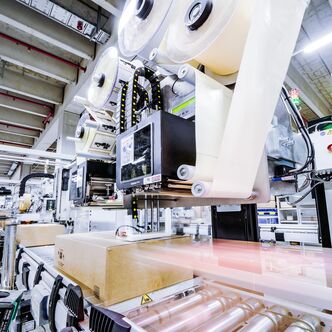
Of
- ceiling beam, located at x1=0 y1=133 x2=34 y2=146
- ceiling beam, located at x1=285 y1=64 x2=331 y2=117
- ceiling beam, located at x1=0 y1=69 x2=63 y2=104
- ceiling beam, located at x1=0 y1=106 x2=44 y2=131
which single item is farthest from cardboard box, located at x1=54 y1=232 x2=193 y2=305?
ceiling beam, located at x1=0 y1=133 x2=34 y2=146

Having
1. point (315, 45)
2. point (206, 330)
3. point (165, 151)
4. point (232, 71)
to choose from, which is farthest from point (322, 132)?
point (315, 45)

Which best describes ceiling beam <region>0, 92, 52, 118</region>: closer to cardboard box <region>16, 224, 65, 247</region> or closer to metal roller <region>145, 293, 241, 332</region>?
cardboard box <region>16, 224, 65, 247</region>

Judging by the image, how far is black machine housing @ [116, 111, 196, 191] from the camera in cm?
70

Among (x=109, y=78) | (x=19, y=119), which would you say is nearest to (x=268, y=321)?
(x=109, y=78)

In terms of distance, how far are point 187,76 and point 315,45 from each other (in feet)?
10.3

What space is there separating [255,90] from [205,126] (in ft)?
0.54

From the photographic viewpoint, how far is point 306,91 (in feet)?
15.3

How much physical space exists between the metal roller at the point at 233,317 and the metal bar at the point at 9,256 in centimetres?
220

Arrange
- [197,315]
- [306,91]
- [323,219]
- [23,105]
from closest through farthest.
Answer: [197,315], [323,219], [306,91], [23,105]

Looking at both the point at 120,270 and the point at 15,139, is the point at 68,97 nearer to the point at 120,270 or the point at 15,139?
the point at 15,139

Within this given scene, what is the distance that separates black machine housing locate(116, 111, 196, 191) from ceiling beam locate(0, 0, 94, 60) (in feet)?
9.44

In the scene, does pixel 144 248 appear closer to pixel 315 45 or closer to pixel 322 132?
pixel 322 132

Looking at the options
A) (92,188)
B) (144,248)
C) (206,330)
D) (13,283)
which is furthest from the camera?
(13,283)

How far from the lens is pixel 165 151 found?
699 mm
